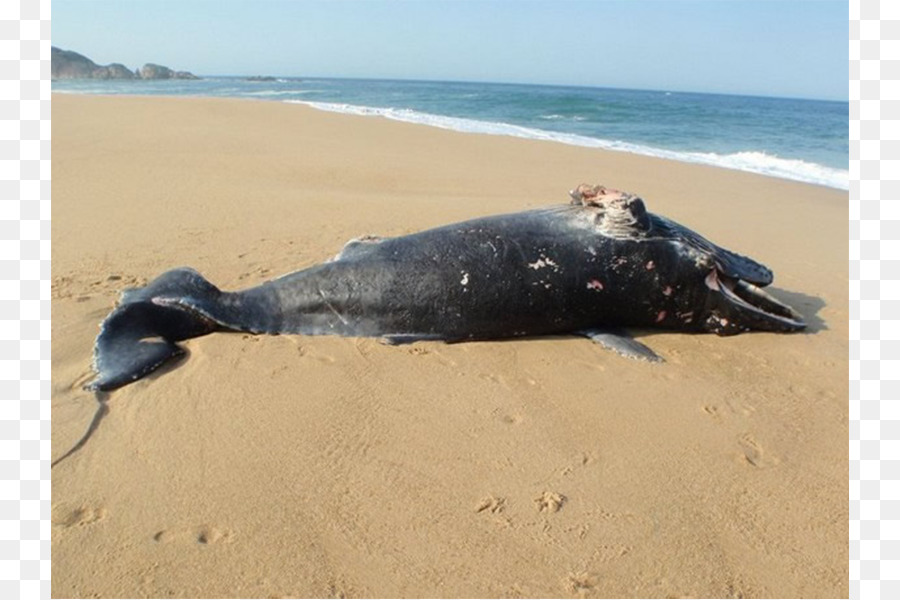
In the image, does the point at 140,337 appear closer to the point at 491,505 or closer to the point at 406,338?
the point at 406,338

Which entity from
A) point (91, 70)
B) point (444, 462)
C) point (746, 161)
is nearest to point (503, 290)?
point (444, 462)

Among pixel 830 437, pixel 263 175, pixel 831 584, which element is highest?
pixel 263 175

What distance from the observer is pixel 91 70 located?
267 feet

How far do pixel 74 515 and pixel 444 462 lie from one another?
165 cm

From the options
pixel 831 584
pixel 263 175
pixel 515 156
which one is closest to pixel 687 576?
pixel 831 584

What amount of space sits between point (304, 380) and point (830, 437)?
3.03 m

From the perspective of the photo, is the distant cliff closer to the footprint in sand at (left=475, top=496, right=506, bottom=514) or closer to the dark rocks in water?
the dark rocks in water

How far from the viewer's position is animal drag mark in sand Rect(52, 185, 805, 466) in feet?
15.1

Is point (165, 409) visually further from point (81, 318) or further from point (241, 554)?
point (81, 318)

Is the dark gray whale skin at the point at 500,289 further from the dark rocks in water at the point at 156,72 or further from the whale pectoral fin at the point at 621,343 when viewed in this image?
the dark rocks in water at the point at 156,72

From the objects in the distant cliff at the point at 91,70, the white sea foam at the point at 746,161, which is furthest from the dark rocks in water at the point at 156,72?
the white sea foam at the point at 746,161

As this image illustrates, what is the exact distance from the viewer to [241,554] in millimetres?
2688

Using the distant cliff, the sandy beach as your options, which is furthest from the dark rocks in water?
the sandy beach

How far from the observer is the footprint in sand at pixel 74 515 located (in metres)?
2.82
